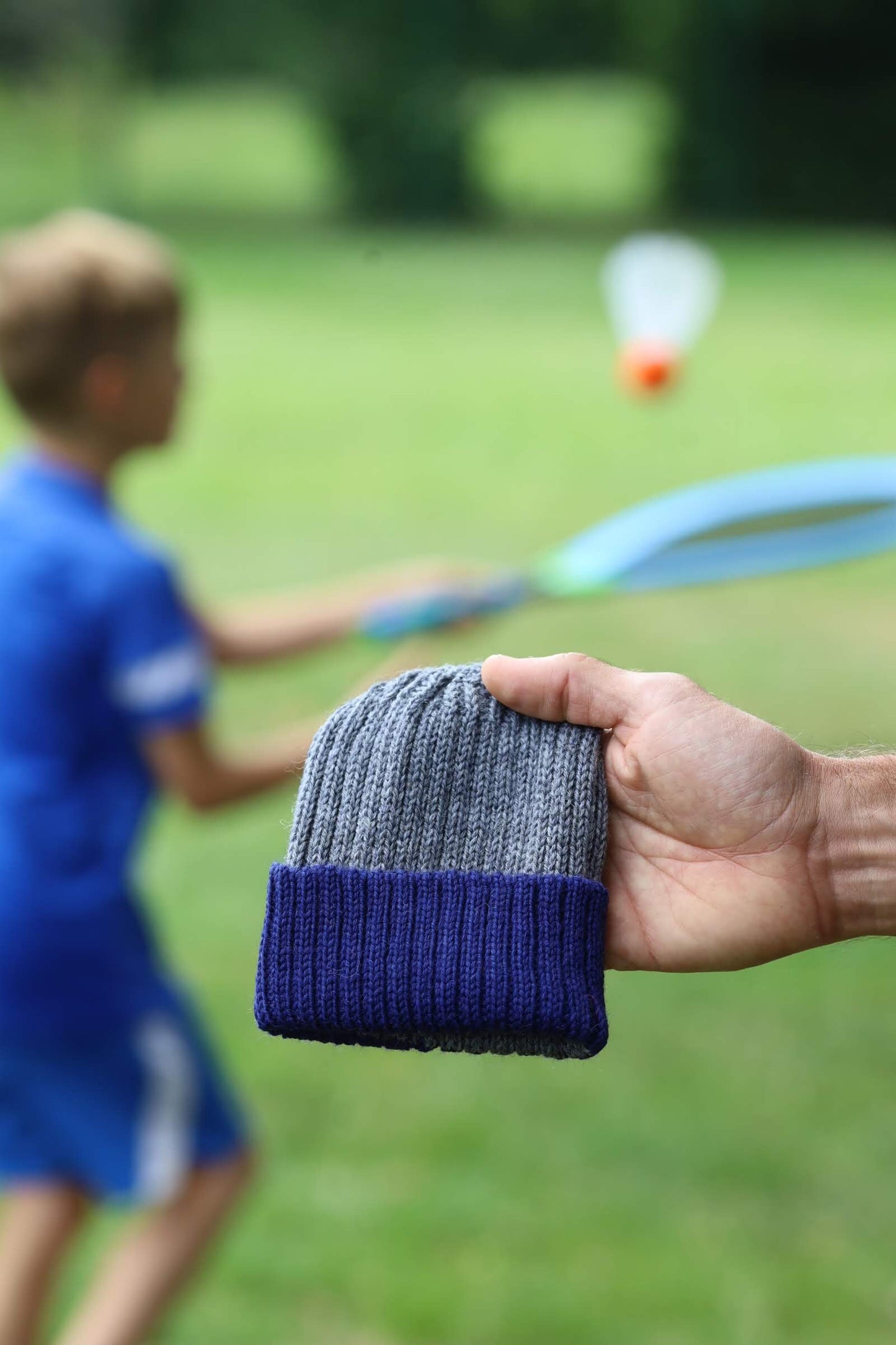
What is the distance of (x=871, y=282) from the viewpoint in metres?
13.5

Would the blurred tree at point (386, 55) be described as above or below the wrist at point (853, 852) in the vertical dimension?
below

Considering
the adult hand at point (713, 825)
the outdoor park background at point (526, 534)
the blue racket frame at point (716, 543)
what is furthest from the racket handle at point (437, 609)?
the adult hand at point (713, 825)

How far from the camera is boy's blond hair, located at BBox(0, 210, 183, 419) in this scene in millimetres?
2395

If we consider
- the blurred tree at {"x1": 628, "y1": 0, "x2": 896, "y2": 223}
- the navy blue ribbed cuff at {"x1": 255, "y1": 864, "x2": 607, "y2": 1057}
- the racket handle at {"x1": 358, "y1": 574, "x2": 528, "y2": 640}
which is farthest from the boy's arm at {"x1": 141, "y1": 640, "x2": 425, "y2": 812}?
the blurred tree at {"x1": 628, "y1": 0, "x2": 896, "y2": 223}

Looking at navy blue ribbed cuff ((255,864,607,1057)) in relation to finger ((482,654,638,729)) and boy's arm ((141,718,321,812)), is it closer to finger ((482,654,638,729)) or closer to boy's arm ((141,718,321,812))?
finger ((482,654,638,729))

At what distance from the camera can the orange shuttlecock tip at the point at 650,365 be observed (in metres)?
2.87

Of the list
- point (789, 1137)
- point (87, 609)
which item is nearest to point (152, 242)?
point (87, 609)

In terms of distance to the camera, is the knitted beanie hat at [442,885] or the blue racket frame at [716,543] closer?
the knitted beanie hat at [442,885]

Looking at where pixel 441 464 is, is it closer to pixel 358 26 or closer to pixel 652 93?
pixel 652 93

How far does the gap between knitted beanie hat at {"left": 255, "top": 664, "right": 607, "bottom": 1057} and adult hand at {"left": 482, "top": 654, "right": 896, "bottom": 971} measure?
39mm

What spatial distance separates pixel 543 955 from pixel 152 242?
1763 millimetres

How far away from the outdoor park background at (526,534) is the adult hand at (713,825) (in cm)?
8

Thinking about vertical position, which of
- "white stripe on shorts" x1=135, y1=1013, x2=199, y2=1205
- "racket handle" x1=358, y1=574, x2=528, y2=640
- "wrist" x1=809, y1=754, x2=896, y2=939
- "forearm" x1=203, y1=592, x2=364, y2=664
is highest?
"wrist" x1=809, y1=754, x2=896, y2=939

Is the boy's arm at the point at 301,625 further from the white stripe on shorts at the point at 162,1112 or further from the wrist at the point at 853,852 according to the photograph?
the wrist at the point at 853,852
